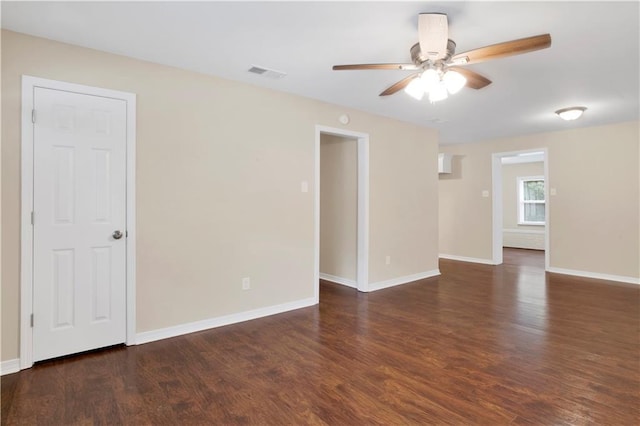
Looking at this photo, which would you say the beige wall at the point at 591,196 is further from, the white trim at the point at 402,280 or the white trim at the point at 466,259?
the white trim at the point at 402,280

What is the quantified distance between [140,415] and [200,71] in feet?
9.21

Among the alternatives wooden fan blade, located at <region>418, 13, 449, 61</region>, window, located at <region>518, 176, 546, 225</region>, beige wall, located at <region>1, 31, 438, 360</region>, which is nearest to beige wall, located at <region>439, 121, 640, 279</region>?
window, located at <region>518, 176, 546, 225</region>

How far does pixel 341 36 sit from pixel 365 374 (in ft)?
8.02

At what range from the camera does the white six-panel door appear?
104 inches

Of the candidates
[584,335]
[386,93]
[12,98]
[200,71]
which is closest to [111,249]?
[12,98]

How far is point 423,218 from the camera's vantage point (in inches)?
224

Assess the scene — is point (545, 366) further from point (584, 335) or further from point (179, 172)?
point (179, 172)

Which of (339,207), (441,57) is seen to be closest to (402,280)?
(339,207)

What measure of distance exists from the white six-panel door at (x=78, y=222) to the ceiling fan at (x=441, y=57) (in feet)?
6.68

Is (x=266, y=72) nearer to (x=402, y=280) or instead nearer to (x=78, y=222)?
(x=78, y=222)

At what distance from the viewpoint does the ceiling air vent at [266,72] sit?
10.6 feet

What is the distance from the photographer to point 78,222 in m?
2.79

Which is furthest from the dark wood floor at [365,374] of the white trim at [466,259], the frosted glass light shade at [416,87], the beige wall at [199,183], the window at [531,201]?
the window at [531,201]

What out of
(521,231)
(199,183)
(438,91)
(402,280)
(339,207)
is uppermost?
(438,91)
